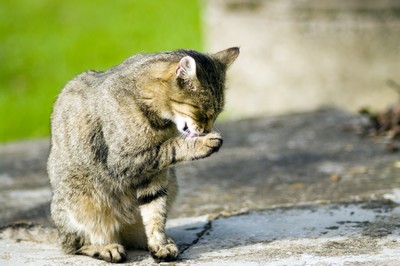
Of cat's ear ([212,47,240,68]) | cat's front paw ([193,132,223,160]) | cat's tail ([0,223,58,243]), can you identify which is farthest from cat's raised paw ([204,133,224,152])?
cat's tail ([0,223,58,243])

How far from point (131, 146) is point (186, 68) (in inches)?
17.8

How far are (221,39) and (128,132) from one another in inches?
186

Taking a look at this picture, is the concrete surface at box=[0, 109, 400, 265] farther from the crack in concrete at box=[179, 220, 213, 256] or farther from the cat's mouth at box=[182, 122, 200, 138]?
the cat's mouth at box=[182, 122, 200, 138]

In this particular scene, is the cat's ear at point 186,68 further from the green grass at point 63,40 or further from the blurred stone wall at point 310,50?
the green grass at point 63,40

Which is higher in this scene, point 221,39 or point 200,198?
point 221,39

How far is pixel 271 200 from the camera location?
5.07 meters

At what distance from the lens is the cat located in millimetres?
3928

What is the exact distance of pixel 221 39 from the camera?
852 cm

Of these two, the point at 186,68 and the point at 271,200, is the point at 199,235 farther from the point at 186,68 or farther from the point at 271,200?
the point at 186,68

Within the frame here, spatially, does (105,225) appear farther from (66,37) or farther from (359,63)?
(66,37)

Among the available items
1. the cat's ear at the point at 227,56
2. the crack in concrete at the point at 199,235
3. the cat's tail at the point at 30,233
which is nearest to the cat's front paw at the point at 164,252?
the crack in concrete at the point at 199,235

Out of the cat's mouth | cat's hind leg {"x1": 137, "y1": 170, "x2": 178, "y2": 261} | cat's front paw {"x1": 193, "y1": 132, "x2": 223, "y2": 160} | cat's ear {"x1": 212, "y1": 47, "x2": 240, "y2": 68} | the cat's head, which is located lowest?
cat's hind leg {"x1": 137, "y1": 170, "x2": 178, "y2": 261}

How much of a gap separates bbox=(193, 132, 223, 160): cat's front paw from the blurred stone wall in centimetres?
434

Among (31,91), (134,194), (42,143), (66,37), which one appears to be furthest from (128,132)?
(66,37)
